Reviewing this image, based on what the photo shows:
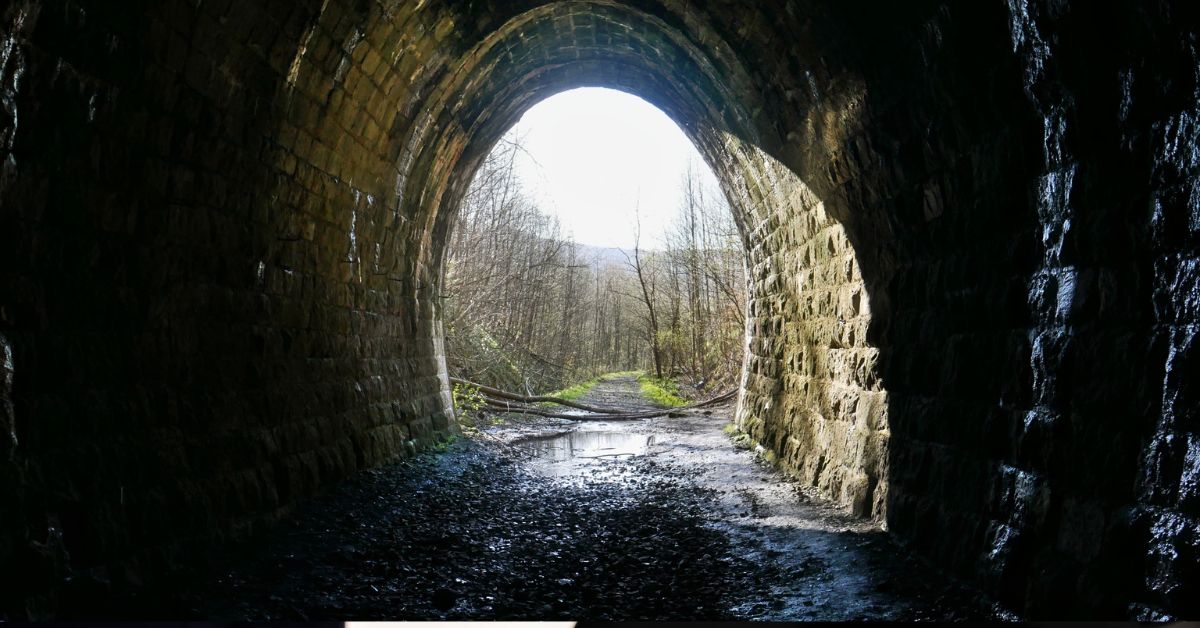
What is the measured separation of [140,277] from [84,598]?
1.75 meters

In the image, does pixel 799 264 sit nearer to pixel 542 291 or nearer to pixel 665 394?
pixel 665 394

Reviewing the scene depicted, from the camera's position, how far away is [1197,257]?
2.88 meters

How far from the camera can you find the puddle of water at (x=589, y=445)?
446 inches

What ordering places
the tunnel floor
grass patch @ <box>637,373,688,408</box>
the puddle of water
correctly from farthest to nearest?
grass patch @ <box>637,373,688,408</box>
the puddle of water
the tunnel floor

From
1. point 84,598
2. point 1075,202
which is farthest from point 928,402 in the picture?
point 84,598

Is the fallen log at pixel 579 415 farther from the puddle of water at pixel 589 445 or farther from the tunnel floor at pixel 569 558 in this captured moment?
the tunnel floor at pixel 569 558

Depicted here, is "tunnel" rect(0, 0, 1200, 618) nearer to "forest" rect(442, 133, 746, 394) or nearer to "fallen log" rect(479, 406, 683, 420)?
"fallen log" rect(479, 406, 683, 420)

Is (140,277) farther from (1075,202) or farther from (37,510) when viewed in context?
(1075,202)

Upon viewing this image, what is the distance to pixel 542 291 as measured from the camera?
30938mm

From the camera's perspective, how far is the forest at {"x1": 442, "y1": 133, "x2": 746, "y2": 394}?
20172 mm

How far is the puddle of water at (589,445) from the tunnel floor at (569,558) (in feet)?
7.20

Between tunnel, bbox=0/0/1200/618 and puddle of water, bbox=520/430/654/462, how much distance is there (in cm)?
341

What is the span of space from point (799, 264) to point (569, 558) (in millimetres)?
4416

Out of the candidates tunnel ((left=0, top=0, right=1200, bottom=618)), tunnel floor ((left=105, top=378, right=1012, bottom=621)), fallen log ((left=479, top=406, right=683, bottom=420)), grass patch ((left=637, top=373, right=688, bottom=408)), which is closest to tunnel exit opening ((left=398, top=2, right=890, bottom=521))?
tunnel ((left=0, top=0, right=1200, bottom=618))
